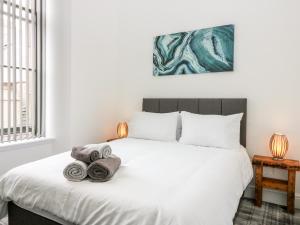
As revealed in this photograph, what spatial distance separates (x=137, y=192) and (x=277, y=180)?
2003mm

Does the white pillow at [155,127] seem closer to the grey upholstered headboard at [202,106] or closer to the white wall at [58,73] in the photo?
the grey upholstered headboard at [202,106]

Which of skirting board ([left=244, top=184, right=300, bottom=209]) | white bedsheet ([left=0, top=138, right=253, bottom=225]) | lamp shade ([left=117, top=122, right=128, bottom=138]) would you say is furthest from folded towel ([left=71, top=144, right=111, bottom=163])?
skirting board ([left=244, top=184, right=300, bottom=209])

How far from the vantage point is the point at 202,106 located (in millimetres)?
2910

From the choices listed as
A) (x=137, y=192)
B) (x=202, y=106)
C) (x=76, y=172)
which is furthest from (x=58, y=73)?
(x=137, y=192)

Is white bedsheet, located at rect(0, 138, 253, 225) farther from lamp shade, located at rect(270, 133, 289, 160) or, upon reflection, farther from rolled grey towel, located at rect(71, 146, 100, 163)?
lamp shade, located at rect(270, 133, 289, 160)

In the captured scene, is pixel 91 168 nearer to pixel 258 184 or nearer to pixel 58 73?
pixel 58 73

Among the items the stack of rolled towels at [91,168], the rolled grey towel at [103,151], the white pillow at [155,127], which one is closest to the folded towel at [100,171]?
the stack of rolled towels at [91,168]

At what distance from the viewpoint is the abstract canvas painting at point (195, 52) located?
2.80m

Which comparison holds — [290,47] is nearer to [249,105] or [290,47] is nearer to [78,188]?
[249,105]

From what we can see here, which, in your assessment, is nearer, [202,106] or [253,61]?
[253,61]

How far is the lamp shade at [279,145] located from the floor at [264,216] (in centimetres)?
56

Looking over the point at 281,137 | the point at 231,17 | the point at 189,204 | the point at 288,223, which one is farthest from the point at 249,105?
the point at 189,204

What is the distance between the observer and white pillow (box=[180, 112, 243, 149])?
2.44 m

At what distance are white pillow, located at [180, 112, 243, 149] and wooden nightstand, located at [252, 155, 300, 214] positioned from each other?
308 mm
